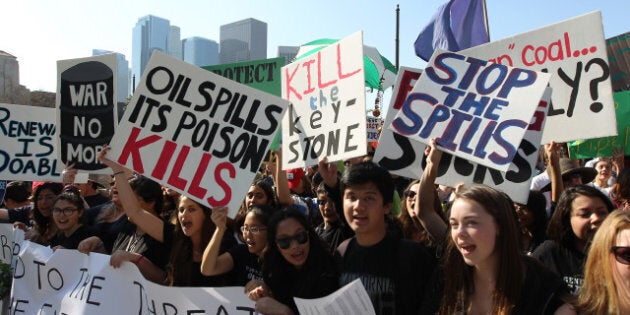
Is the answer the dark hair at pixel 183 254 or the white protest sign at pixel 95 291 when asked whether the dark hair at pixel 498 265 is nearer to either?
the white protest sign at pixel 95 291

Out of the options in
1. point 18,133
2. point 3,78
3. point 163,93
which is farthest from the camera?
point 3,78

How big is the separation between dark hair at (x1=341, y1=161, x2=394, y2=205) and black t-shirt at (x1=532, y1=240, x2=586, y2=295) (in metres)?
0.85

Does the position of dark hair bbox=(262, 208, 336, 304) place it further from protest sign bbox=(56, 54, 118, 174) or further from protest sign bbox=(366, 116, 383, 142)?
protest sign bbox=(366, 116, 383, 142)

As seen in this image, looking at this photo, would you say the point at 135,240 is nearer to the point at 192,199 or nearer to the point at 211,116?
the point at 192,199

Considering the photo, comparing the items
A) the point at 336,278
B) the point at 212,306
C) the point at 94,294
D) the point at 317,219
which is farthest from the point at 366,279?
the point at 317,219

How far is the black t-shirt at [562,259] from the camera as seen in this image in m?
2.97

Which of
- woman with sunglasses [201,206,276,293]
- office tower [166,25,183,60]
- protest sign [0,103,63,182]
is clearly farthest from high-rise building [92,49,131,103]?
office tower [166,25,183,60]

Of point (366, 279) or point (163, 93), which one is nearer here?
point (366, 279)

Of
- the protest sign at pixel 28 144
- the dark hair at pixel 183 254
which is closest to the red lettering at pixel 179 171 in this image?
the dark hair at pixel 183 254

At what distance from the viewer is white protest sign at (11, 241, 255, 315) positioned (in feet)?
11.4

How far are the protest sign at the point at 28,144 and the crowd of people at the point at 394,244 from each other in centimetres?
130

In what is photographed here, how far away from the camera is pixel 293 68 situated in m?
4.64

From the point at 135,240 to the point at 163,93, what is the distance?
3.35 feet

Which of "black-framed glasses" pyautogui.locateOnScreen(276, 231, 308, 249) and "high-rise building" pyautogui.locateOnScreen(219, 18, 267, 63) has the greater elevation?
"high-rise building" pyautogui.locateOnScreen(219, 18, 267, 63)
